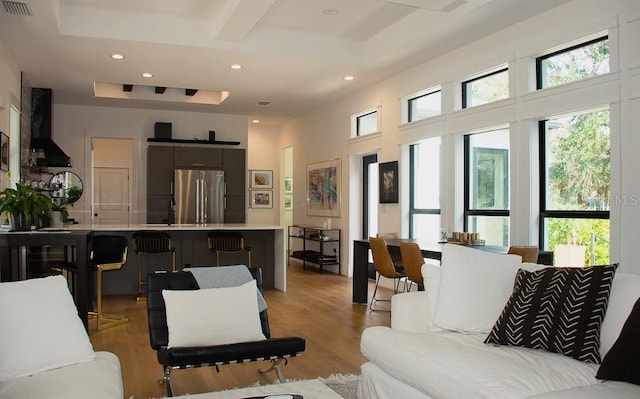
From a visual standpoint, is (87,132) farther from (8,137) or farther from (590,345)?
(590,345)

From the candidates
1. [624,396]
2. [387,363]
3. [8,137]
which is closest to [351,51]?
[8,137]

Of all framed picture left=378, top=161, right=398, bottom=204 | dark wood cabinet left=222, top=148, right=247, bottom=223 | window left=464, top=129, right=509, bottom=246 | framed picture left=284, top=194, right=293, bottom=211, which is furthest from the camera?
framed picture left=284, top=194, right=293, bottom=211

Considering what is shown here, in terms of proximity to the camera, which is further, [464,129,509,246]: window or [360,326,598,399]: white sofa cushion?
[464,129,509,246]: window

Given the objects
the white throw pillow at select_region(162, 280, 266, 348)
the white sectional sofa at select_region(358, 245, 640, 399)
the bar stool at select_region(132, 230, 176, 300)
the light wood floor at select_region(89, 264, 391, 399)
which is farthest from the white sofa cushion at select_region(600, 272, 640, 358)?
the bar stool at select_region(132, 230, 176, 300)

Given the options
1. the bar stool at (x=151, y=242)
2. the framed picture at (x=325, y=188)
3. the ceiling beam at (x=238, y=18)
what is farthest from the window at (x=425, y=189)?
the bar stool at (x=151, y=242)

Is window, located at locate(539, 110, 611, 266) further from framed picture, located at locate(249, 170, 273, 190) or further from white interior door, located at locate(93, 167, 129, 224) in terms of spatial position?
white interior door, located at locate(93, 167, 129, 224)

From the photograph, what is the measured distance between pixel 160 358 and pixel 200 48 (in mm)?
4127

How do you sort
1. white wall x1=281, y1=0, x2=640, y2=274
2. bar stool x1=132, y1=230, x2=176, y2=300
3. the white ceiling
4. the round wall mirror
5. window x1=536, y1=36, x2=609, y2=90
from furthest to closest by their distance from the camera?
1. the round wall mirror
2. bar stool x1=132, y1=230, x2=176, y2=300
3. the white ceiling
4. window x1=536, y1=36, x2=609, y2=90
5. white wall x1=281, y1=0, x2=640, y2=274

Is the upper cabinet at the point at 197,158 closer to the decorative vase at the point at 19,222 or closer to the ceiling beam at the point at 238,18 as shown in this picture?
the ceiling beam at the point at 238,18

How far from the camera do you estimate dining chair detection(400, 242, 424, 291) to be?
5.14 metres

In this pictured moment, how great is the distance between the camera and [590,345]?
8.39 feet

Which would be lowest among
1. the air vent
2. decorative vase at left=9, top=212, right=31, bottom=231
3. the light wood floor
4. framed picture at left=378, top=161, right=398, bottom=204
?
the light wood floor

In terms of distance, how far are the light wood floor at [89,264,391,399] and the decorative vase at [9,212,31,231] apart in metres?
1.13

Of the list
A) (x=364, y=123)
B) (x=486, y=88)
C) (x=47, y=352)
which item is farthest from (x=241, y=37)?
(x=47, y=352)
